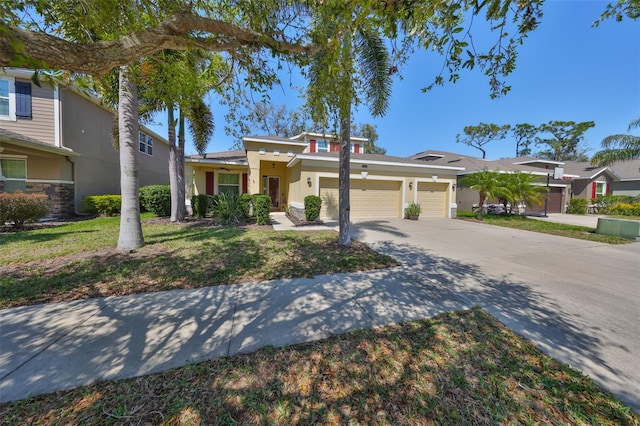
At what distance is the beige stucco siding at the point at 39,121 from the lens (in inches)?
404

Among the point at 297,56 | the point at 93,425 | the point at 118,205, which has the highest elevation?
the point at 297,56

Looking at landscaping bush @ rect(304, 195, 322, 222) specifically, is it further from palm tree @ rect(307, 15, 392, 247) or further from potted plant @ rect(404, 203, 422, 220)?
potted plant @ rect(404, 203, 422, 220)

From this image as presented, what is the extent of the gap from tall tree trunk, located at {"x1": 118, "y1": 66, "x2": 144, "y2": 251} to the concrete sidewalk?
2.97 metres

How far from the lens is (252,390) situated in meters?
2.04

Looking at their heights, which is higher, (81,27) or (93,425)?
(81,27)

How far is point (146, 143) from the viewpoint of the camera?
1653cm

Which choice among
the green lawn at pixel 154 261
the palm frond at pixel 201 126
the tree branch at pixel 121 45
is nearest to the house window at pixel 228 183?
the palm frond at pixel 201 126

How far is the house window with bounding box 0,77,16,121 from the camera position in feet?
33.1

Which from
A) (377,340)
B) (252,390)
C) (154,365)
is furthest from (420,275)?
(154,365)

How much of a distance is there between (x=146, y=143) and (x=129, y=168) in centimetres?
1332

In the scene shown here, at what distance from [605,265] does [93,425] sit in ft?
30.2

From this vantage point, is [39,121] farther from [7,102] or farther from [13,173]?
[13,173]

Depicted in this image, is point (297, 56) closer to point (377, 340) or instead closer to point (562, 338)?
point (377, 340)

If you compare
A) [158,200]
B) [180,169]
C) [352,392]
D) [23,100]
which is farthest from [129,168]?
[23,100]
